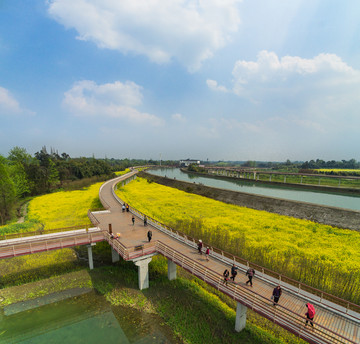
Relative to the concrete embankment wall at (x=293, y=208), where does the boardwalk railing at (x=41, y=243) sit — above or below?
above

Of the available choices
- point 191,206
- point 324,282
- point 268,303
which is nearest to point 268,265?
point 324,282

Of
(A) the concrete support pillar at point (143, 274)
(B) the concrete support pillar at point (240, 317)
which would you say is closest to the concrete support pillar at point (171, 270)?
(A) the concrete support pillar at point (143, 274)

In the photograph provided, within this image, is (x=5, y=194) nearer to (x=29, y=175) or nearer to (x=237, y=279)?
(x=29, y=175)

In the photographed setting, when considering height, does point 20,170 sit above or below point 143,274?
above

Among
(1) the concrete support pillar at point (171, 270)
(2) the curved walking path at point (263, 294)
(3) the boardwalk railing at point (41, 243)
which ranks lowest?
Result: (1) the concrete support pillar at point (171, 270)

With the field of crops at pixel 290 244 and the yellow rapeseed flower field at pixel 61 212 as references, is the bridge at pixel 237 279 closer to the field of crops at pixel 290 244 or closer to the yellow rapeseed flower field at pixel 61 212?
the field of crops at pixel 290 244

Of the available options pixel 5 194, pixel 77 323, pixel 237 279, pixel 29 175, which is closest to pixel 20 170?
pixel 29 175

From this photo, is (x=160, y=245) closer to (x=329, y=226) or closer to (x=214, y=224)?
(x=214, y=224)
